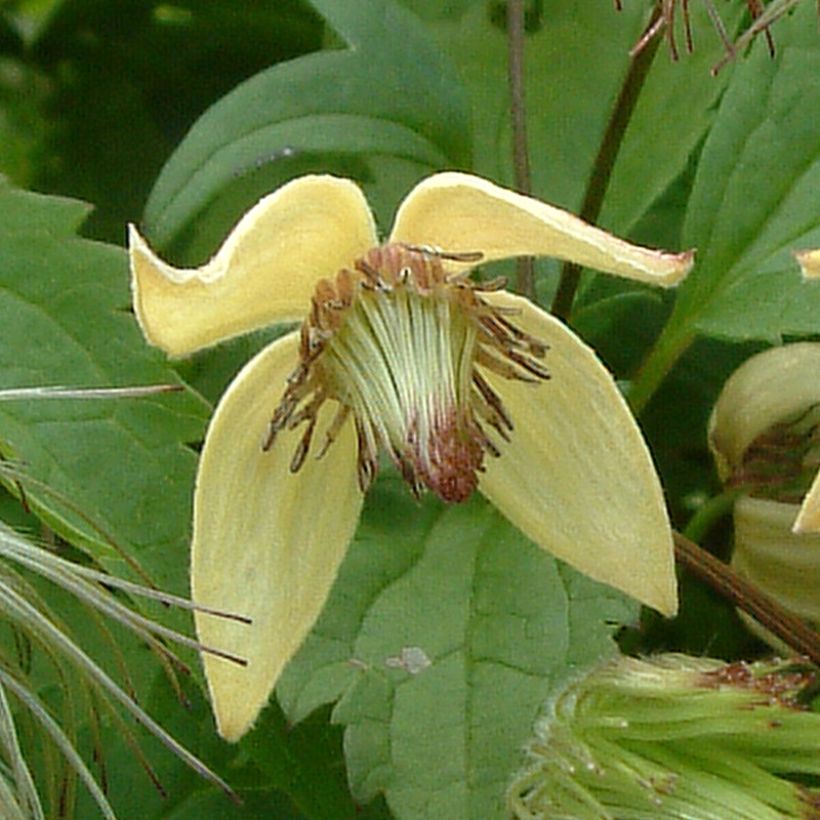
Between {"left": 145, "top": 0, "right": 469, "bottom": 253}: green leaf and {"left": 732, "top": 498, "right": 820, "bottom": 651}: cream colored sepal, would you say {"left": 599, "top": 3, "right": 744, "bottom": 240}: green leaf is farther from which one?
{"left": 732, "top": 498, "right": 820, "bottom": 651}: cream colored sepal

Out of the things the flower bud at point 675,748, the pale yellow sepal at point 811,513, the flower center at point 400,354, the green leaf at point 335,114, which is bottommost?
the flower bud at point 675,748

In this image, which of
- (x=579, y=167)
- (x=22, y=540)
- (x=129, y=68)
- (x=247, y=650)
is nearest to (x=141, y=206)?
(x=129, y=68)

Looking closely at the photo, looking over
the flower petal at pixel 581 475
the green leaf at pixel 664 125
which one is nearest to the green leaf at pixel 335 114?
the green leaf at pixel 664 125

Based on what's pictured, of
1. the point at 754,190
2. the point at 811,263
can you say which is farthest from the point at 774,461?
the point at 811,263

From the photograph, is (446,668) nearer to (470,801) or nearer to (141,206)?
(470,801)

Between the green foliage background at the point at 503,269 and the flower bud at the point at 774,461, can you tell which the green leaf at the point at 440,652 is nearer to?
the green foliage background at the point at 503,269

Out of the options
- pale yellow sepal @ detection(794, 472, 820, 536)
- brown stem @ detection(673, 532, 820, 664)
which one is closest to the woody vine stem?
brown stem @ detection(673, 532, 820, 664)

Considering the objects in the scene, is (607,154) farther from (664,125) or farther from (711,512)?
(711,512)

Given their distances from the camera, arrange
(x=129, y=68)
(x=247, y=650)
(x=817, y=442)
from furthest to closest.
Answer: (x=129, y=68) → (x=817, y=442) → (x=247, y=650)
